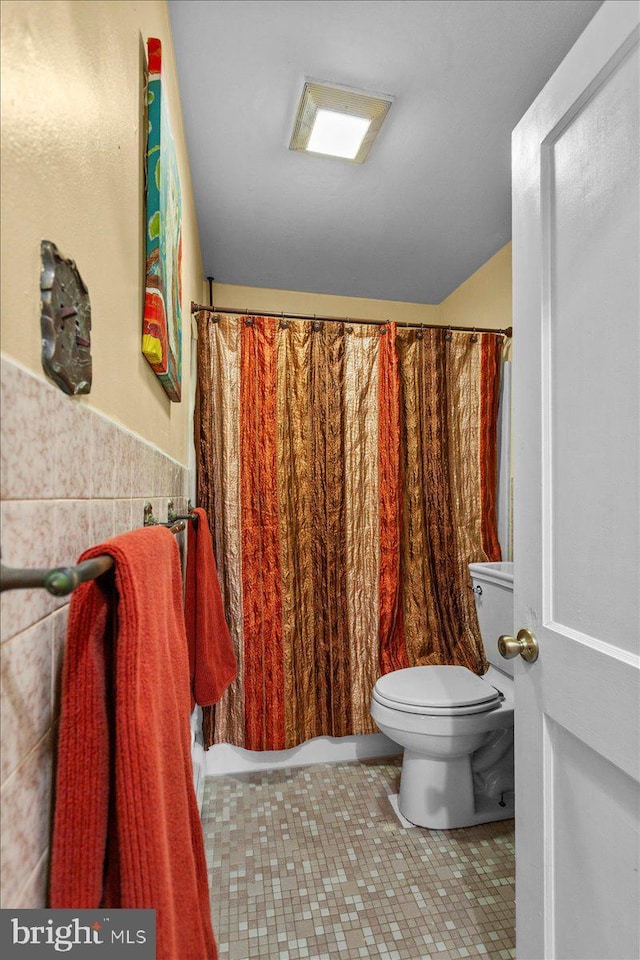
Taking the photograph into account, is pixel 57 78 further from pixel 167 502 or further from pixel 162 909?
pixel 167 502

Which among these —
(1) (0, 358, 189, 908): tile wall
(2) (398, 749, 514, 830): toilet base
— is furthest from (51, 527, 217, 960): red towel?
(2) (398, 749, 514, 830): toilet base

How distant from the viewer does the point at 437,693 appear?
1.73 metres

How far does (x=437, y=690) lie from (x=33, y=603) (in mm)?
1638

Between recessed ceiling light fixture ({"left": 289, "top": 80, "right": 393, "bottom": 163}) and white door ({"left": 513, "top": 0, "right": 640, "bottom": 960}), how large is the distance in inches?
29.4

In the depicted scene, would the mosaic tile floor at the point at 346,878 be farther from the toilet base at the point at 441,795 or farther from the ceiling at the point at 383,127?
the ceiling at the point at 383,127

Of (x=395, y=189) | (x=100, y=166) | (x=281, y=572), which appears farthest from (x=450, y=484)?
(x=100, y=166)

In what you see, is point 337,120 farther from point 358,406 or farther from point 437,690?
point 437,690

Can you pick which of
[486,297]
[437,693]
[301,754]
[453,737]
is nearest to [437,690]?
[437,693]

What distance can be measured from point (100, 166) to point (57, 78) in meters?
0.16

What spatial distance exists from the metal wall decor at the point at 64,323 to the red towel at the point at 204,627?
908 millimetres

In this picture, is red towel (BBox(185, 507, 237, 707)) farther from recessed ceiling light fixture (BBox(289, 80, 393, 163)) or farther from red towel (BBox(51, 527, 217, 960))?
recessed ceiling light fixture (BBox(289, 80, 393, 163))

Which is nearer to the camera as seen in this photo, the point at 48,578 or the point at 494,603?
the point at 48,578

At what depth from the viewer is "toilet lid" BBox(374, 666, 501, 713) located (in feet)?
5.46

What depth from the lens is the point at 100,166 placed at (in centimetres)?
65
